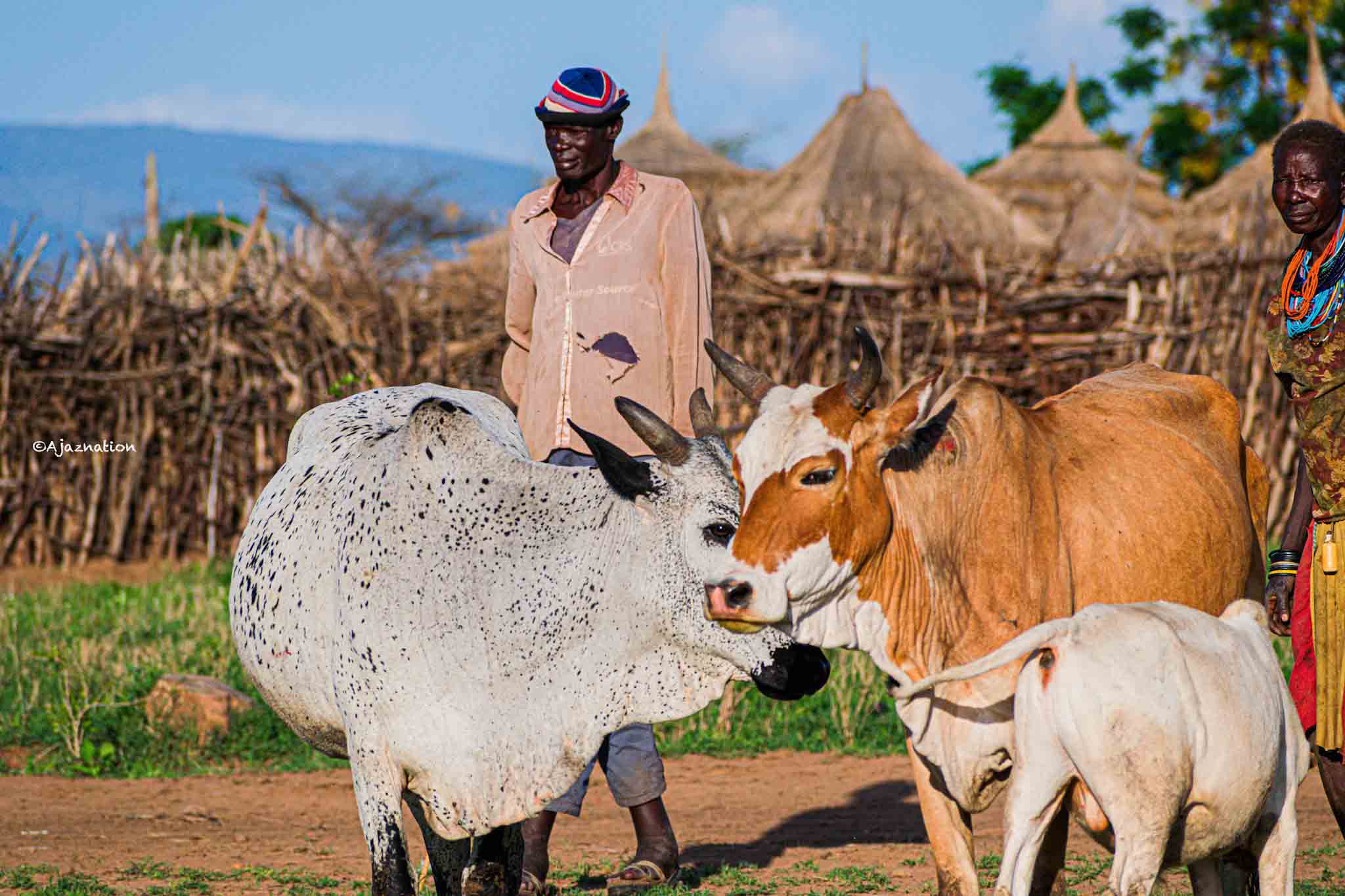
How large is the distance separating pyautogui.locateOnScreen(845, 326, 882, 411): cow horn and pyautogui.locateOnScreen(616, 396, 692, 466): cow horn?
0.35 meters

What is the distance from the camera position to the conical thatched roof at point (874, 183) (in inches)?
575

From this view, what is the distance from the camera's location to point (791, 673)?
309 cm

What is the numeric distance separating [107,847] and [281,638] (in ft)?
6.39

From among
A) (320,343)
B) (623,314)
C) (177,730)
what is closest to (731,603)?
(623,314)

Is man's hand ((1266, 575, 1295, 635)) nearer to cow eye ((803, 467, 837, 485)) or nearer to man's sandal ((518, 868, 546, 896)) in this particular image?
cow eye ((803, 467, 837, 485))

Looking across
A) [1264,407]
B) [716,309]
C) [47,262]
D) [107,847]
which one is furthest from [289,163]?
[107,847]

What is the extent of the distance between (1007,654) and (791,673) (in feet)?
1.47

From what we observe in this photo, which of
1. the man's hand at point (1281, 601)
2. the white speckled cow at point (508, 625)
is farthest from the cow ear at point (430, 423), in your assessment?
the man's hand at point (1281, 601)

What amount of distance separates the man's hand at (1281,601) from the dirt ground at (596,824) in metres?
0.97

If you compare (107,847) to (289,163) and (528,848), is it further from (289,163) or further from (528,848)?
(289,163)

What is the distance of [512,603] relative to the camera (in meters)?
3.23

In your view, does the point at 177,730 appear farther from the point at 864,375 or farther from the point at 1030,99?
the point at 1030,99

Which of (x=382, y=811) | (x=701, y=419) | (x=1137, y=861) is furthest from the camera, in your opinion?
(x=701, y=419)

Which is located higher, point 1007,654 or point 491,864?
point 1007,654
